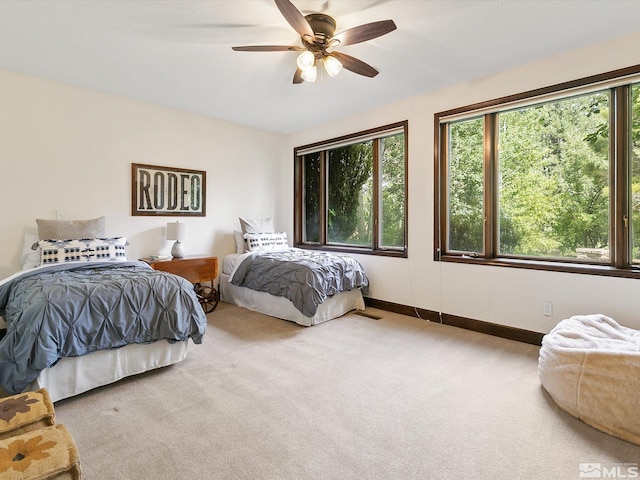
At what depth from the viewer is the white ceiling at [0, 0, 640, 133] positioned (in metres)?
2.19

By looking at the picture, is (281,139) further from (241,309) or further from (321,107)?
(241,309)

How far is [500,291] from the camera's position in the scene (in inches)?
125

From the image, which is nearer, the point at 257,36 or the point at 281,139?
the point at 257,36

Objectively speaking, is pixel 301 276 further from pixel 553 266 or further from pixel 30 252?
pixel 30 252

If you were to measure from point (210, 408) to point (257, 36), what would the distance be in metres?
2.60

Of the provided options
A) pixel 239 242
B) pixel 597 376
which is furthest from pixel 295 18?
pixel 239 242

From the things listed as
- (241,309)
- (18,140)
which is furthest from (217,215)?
(18,140)

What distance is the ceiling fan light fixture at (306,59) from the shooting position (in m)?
2.34

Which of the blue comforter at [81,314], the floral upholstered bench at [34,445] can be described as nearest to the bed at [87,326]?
the blue comforter at [81,314]

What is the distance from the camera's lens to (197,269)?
3.92m

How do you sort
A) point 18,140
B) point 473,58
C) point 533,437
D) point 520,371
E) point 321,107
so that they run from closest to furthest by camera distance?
point 533,437 < point 520,371 < point 473,58 < point 18,140 < point 321,107

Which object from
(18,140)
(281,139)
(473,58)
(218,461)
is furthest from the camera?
(281,139)

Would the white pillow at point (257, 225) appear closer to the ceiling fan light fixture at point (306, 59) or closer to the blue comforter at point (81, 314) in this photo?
the blue comforter at point (81, 314)

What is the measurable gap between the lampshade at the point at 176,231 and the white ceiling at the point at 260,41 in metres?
1.45
